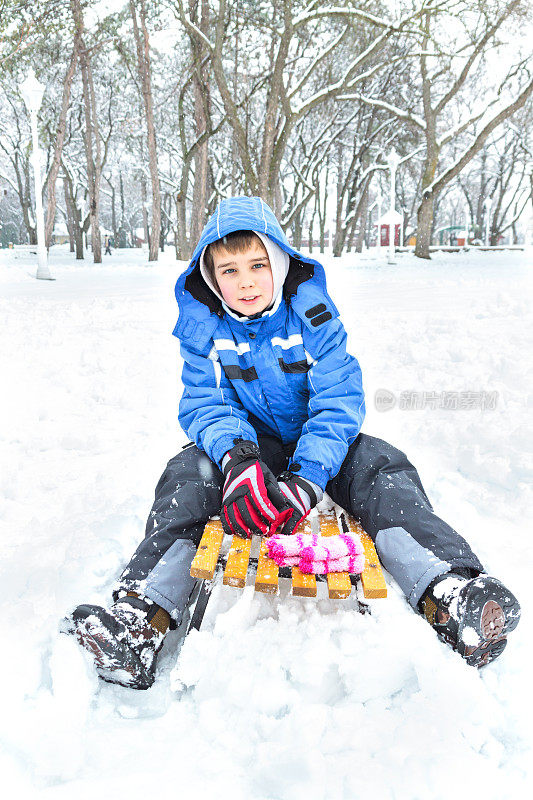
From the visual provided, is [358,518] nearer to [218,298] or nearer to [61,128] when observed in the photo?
[218,298]

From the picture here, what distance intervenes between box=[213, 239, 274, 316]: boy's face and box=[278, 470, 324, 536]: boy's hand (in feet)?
2.42

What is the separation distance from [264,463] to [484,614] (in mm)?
1015

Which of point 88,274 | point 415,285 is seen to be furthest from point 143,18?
point 415,285

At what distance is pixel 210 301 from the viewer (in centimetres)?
247

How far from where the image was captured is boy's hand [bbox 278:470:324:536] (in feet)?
6.51

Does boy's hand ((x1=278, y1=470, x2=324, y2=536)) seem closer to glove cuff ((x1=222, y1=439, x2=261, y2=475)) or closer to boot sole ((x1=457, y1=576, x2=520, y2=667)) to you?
glove cuff ((x1=222, y1=439, x2=261, y2=475))

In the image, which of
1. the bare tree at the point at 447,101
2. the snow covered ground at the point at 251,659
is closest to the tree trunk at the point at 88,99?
the bare tree at the point at 447,101

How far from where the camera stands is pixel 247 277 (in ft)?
7.50

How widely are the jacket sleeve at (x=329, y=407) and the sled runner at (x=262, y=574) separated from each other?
0.32 m

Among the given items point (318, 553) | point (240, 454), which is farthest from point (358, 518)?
point (240, 454)

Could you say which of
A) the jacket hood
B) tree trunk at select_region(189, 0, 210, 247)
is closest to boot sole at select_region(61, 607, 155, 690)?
the jacket hood

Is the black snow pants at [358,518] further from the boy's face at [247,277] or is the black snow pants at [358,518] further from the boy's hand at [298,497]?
the boy's face at [247,277]

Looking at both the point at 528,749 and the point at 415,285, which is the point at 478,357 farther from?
the point at 415,285

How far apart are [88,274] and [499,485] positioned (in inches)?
520
